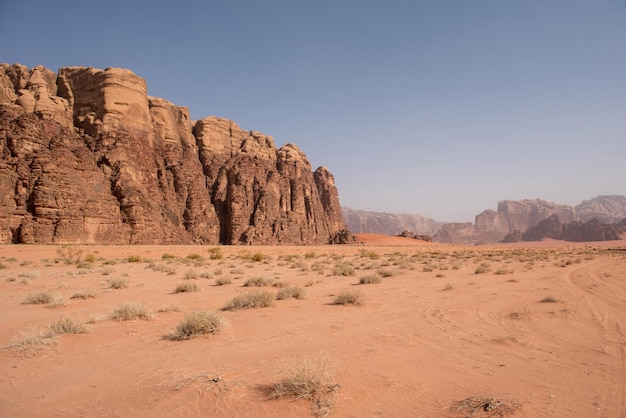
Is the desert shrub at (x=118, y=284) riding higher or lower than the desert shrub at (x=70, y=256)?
lower

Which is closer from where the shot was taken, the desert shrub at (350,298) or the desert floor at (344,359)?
the desert floor at (344,359)

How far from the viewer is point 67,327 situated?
6.21m

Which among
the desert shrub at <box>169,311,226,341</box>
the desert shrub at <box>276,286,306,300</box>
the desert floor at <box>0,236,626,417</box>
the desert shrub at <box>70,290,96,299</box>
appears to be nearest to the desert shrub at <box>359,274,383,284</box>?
the desert floor at <box>0,236,626,417</box>

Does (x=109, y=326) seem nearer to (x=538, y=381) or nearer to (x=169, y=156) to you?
(x=538, y=381)

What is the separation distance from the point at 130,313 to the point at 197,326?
2.46 m

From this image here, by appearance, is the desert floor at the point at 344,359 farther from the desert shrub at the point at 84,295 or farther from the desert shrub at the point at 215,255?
the desert shrub at the point at 215,255

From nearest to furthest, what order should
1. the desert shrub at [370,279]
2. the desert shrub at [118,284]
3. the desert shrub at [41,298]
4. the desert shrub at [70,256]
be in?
the desert shrub at [41,298], the desert shrub at [118,284], the desert shrub at [370,279], the desert shrub at [70,256]

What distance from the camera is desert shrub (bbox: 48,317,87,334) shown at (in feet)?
20.2

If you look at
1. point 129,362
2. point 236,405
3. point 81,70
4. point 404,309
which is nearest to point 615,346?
point 404,309

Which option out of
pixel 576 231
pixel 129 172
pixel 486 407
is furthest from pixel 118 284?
pixel 576 231

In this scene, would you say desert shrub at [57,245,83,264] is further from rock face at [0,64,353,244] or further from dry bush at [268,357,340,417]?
dry bush at [268,357,340,417]

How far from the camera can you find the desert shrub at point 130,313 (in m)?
7.55

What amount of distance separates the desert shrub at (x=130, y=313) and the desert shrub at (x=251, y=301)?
6.66 feet

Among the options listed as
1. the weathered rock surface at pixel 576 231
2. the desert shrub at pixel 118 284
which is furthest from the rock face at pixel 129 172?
the weathered rock surface at pixel 576 231
